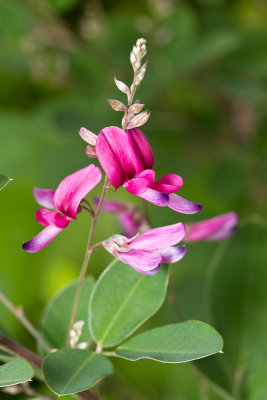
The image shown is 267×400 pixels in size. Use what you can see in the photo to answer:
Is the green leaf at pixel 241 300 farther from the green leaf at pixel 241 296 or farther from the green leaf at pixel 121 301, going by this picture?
the green leaf at pixel 121 301

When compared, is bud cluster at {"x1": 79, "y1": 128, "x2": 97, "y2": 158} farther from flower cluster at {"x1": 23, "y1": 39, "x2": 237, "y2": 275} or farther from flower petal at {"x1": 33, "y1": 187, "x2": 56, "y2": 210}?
flower petal at {"x1": 33, "y1": 187, "x2": 56, "y2": 210}

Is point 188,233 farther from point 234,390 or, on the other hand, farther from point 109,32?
point 109,32

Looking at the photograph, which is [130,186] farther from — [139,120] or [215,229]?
[215,229]

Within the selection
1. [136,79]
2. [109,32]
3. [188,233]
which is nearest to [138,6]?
[109,32]

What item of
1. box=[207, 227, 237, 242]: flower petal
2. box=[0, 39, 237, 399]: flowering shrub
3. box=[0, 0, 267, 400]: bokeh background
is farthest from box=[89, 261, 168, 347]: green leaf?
box=[0, 0, 267, 400]: bokeh background

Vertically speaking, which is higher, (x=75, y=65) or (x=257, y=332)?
(x=75, y=65)

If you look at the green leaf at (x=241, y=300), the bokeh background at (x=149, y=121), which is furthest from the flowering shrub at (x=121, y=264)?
the bokeh background at (x=149, y=121)

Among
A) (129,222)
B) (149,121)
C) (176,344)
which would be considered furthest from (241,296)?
(149,121)
